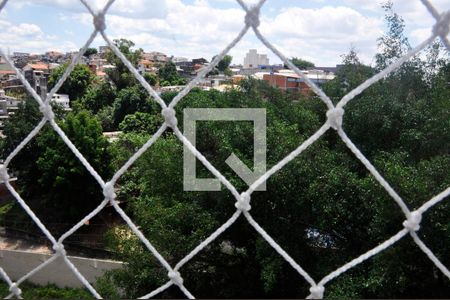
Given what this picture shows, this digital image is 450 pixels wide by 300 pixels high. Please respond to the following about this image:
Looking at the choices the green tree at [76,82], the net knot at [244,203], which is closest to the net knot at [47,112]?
the net knot at [244,203]

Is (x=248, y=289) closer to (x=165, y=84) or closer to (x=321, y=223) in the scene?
(x=321, y=223)

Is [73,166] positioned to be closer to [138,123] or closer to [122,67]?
[138,123]

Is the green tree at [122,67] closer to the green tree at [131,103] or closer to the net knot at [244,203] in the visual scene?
the green tree at [131,103]

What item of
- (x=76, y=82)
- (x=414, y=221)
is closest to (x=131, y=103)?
(x=76, y=82)

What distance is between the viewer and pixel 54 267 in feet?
15.9

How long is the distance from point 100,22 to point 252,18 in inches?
9.2

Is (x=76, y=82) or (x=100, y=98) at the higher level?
(x=76, y=82)

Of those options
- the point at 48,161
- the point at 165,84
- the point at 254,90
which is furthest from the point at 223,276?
the point at 165,84

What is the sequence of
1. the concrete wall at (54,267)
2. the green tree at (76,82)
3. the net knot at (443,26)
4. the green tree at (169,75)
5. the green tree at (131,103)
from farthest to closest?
the green tree at (169,75)
the green tree at (76,82)
the green tree at (131,103)
the concrete wall at (54,267)
the net knot at (443,26)

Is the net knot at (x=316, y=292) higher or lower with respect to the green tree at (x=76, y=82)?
lower

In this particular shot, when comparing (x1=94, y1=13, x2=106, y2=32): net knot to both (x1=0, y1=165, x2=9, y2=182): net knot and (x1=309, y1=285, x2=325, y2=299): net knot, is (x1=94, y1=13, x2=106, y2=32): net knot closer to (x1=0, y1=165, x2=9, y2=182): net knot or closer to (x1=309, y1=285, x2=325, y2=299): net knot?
(x1=0, y1=165, x2=9, y2=182): net knot

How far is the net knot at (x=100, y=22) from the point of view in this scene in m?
0.66

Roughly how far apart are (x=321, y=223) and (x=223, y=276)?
1.10m

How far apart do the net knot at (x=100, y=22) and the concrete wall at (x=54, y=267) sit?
4092mm
